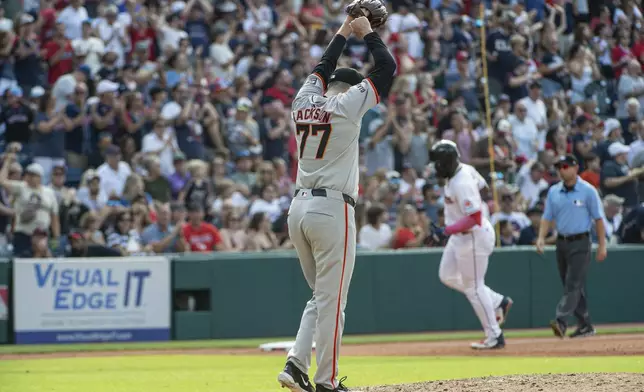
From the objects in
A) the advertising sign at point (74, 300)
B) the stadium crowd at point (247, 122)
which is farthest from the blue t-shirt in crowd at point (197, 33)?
the advertising sign at point (74, 300)

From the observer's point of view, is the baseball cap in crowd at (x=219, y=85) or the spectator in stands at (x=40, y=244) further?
the baseball cap in crowd at (x=219, y=85)

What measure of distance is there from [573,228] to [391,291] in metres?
3.47

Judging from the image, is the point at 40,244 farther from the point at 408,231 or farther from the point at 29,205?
the point at 408,231

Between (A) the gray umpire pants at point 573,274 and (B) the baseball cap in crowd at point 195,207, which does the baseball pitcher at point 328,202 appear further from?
A: (B) the baseball cap in crowd at point 195,207

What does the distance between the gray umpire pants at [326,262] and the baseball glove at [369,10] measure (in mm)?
1324

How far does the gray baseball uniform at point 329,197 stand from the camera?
7285 mm

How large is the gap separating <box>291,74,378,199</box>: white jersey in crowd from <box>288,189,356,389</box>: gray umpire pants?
4.6 inches

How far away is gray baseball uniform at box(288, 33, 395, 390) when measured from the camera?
23.9 feet

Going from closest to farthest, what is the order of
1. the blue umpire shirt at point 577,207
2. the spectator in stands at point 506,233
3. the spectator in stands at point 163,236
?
the blue umpire shirt at point 577,207 < the spectator in stands at point 163,236 < the spectator in stands at point 506,233

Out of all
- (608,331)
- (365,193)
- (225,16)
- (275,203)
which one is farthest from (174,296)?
(225,16)

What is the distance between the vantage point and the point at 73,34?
19.0m

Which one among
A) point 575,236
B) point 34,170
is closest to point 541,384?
point 575,236

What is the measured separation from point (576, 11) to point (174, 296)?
13.8m

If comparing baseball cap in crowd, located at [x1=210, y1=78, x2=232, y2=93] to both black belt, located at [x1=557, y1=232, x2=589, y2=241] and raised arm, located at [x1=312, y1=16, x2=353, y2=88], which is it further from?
raised arm, located at [x1=312, y1=16, x2=353, y2=88]
